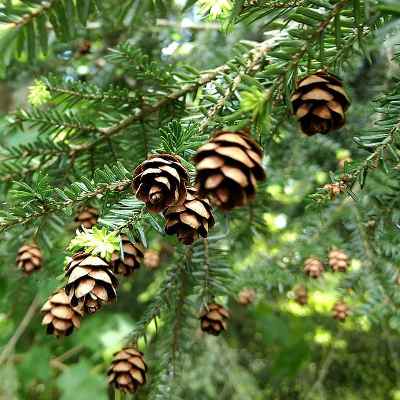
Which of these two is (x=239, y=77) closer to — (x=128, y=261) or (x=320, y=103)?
(x=320, y=103)

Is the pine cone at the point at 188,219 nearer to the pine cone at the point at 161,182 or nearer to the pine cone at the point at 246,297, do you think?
the pine cone at the point at 161,182

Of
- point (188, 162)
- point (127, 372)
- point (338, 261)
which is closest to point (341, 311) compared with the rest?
point (338, 261)

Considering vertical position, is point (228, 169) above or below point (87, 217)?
above

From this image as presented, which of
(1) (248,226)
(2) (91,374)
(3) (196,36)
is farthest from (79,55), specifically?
(2) (91,374)

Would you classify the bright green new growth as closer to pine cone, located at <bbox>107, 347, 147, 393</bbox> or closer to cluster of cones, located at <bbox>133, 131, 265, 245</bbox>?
cluster of cones, located at <bbox>133, 131, 265, 245</bbox>

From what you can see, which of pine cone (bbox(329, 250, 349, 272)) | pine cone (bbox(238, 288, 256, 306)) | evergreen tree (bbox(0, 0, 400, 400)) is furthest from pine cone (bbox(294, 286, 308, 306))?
pine cone (bbox(329, 250, 349, 272))

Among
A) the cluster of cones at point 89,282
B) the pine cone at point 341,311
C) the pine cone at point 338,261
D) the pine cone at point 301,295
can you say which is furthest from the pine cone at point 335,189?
the pine cone at point 301,295
